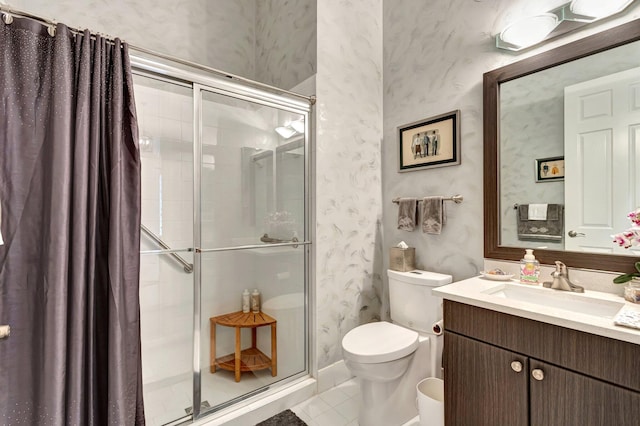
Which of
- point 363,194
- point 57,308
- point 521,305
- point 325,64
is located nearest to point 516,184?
point 521,305

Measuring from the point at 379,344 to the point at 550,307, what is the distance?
0.80 metres

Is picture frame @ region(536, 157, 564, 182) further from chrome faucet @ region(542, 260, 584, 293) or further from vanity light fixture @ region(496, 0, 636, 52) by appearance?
vanity light fixture @ region(496, 0, 636, 52)

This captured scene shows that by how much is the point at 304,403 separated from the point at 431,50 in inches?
97.0

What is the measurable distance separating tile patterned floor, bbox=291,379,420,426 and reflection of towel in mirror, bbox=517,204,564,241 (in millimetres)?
1202

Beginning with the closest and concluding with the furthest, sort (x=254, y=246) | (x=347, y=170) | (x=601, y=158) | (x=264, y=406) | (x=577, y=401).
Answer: (x=577, y=401)
(x=601, y=158)
(x=264, y=406)
(x=254, y=246)
(x=347, y=170)

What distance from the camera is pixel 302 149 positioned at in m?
2.09

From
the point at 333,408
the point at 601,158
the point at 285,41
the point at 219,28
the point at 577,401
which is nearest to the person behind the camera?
the point at 577,401

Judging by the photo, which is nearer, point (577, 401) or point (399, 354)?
point (577, 401)

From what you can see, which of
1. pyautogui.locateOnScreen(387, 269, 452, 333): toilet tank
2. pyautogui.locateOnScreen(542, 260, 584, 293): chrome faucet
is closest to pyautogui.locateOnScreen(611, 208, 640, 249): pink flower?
pyautogui.locateOnScreen(542, 260, 584, 293): chrome faucet

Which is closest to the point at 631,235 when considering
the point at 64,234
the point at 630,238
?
the point at 630,238

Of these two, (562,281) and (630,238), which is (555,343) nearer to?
(562,281)

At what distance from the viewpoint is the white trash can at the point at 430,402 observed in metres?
1.42

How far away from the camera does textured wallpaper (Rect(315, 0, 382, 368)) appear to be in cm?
204

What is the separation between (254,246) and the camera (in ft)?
6.37
